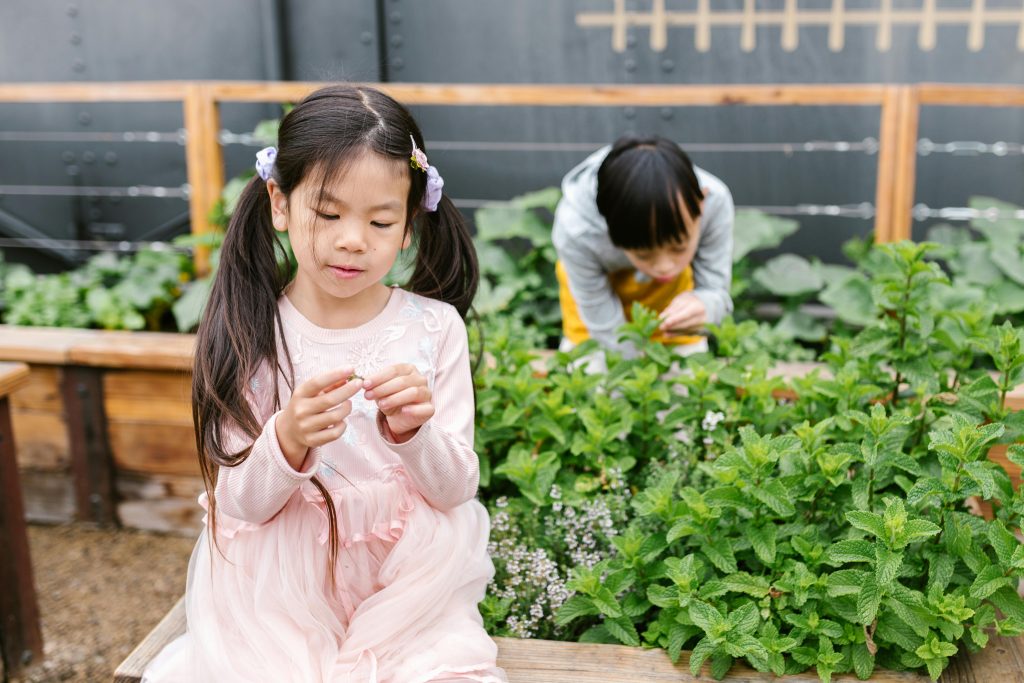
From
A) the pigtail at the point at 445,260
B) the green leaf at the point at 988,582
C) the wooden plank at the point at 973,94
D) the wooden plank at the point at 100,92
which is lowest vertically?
the green leaf at the point at 988,582

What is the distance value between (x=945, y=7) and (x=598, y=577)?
3.19 m

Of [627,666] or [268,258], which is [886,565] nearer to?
[627,666]

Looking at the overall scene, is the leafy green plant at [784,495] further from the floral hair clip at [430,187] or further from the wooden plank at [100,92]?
the wooden plank at [100,92]

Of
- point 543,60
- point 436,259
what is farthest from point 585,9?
point 436,259

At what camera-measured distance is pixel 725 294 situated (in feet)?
9.37

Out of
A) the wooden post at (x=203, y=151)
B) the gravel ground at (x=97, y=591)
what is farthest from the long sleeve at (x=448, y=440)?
the wooden post at (x=203, y=151)

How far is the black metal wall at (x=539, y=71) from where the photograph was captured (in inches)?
159

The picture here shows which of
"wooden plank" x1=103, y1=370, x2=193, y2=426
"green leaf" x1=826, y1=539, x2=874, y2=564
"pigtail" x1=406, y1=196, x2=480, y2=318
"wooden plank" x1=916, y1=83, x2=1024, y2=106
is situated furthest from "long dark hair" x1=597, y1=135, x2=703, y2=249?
"wooden plank" x1=103, y1=370, x2=193, y2=426

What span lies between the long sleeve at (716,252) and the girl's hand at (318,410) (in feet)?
5.25

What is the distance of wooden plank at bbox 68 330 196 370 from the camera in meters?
3.34

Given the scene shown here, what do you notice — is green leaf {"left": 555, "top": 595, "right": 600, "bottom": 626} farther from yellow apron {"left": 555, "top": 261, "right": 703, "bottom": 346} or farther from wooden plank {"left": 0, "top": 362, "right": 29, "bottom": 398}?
wooden plank {"left": 0, "top": 362, "right": 29, "bottom": 398}

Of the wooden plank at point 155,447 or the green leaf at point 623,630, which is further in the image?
the wooden plank at point 155,447

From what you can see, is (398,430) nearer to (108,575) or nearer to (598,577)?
(598,577)

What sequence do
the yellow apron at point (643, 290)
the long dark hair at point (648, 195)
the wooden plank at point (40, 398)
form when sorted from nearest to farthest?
the long dark hair at point (648, 195)
the yellow apron at point (643, 290)
the wooden plank at point (40, 398)
